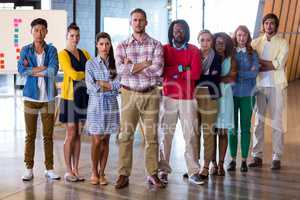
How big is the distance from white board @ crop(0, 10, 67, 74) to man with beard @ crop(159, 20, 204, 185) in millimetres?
4546

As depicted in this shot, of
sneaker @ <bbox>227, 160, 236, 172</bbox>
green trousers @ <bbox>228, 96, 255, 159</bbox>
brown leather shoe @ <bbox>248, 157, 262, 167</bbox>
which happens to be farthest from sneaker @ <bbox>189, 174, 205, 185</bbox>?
brown leather shoe @ <bbox>248, 157, 262, 167</bbox>

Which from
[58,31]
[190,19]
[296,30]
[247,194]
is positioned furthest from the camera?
[296,30]

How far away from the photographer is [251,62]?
203 inches

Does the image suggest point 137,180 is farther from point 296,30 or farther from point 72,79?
point 296,30

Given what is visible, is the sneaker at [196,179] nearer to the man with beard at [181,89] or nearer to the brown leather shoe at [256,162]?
the man with beard at [181,89]

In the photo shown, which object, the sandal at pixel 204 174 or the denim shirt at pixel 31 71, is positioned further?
the sandal at pixel 204 174

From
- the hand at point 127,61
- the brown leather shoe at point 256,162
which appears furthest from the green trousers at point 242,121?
the hand at point 127,61

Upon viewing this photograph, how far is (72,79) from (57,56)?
365mm

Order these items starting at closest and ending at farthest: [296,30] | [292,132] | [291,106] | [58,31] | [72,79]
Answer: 1. [72,79]
2. [292,132]
3. [58,31]
4. [291,106]
5. [296,30]

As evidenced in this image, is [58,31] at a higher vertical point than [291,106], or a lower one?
higher

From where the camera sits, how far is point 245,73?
511cm

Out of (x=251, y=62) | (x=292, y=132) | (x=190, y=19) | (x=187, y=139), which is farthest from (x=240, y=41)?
(x=190, y=19)

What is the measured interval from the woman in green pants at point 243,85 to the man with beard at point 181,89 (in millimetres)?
666

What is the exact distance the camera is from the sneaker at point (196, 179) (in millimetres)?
4624
